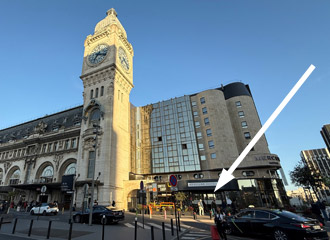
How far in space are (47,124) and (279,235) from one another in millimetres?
55304

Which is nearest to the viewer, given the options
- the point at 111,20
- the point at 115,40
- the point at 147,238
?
the point at 147,238

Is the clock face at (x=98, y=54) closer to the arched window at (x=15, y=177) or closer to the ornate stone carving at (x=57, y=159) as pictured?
the ornate stone carving at (x=57, y=159)

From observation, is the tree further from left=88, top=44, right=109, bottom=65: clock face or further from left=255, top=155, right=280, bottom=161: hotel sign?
left=88, top=44, right=109, bottom=65: clock face

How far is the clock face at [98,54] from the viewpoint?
139 feet

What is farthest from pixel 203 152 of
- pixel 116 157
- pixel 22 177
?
pixel 22 177

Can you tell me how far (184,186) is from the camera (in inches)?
1139

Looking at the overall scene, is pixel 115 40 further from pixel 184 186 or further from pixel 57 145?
pixel 184 186

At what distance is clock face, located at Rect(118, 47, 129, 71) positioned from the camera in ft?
144

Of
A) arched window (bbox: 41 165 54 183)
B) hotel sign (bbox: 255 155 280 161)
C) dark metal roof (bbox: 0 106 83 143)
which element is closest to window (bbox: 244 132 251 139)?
hotel sign (bbox: 255 155 280 161)

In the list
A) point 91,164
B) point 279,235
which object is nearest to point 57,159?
point 91,164

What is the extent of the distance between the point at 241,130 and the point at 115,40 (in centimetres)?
3635

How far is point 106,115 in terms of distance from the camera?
35844 mm

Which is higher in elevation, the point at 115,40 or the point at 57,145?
the point at 115,40

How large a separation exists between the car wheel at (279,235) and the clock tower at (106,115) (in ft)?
79.5
